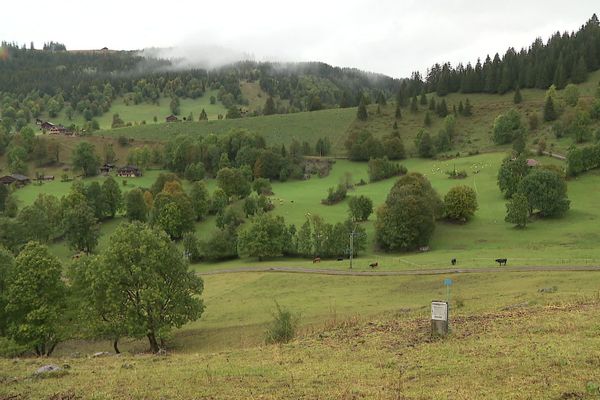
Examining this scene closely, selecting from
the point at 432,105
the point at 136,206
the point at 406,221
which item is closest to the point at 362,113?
the point at 432,105

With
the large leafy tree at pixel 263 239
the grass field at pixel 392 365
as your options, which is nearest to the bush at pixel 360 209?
the large leafy tree at pixel 263 239

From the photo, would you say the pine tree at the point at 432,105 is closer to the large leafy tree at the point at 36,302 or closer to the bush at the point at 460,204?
the bush at the point at 460,204

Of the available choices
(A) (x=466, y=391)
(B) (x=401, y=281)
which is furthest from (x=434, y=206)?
(A) (x=466, y=391)

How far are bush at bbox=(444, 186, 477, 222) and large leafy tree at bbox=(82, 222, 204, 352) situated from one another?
2324 inches

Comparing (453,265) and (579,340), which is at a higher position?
(579,340)

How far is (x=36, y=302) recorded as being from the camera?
42.8m

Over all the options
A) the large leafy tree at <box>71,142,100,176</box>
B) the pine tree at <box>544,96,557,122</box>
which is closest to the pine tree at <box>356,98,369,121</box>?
the pine tree at <box>544,96,557,122</box>

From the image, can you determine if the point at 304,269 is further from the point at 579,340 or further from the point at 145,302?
the point at 579,340

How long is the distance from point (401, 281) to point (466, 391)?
133ft

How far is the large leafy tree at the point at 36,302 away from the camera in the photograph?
4172 centimetres

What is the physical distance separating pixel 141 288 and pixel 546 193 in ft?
229

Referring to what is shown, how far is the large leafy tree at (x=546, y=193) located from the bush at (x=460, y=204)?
847cm

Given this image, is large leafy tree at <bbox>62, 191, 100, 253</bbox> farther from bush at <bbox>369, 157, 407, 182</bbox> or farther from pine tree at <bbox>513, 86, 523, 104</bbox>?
pine tree at <bbox>513, 86, 523, 104</bbox>

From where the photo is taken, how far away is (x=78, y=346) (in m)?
47.1
